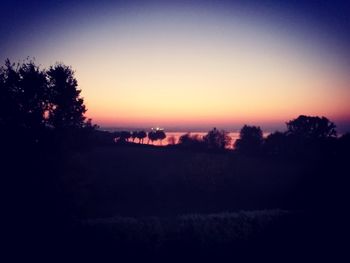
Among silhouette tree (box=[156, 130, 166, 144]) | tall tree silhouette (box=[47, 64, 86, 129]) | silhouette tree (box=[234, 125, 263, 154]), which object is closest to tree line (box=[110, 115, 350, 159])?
silhouette tree (box=[234, 125, 263, 154])

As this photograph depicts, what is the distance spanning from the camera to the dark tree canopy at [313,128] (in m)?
92.8

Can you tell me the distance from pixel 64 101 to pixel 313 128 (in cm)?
8432

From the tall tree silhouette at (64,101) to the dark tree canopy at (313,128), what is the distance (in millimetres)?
78415

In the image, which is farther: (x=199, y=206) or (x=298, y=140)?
(x=298, y=140)

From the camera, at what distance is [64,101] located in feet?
101

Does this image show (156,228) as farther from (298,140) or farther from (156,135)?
(156,135)

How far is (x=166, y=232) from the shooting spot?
82.2ft

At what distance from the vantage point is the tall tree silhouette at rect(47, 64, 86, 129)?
1151 inches

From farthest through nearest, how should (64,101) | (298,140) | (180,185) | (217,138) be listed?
(217,138) < (298,140) < (180,185) < (64,101)

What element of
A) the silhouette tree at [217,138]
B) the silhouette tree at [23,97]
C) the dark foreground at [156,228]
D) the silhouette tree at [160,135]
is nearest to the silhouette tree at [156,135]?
the silhouette tree at [160,135]

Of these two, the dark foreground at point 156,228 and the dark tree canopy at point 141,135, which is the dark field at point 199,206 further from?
the dark tree canopy at point 141,135

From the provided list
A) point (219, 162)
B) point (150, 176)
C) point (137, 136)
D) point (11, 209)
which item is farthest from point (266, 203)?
point (137, 136)

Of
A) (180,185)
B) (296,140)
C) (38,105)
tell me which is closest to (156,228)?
(38,105)

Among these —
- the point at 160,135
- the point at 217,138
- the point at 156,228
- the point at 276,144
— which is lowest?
the point at 156,228
